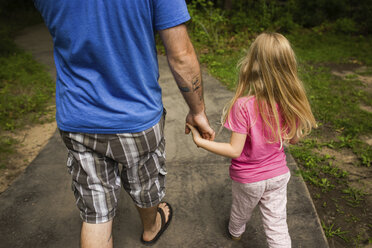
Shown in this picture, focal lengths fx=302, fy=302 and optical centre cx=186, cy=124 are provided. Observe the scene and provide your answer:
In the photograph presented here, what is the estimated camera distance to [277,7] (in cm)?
757

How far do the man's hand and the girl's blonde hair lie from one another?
14cm

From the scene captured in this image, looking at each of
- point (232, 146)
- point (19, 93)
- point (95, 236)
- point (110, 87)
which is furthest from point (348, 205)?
point (19, 93)

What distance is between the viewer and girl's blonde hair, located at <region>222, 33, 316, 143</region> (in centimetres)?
150

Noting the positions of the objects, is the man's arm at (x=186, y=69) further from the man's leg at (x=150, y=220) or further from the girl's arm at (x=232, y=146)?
the man's leg at (x=150, y=220)

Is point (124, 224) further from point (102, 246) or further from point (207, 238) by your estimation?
point (102, 246)

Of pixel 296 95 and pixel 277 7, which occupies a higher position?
pixel 296 95

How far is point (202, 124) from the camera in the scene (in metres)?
1.64

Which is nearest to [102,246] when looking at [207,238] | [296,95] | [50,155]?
[207,238]

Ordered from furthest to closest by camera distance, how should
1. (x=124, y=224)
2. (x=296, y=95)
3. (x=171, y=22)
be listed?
(x=124, y=224)
(x=296, y=95)
(x=171, y=22)

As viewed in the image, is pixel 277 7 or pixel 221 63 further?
pixel 277 7

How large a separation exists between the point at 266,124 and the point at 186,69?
1.62ft

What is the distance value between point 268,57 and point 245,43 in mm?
5102

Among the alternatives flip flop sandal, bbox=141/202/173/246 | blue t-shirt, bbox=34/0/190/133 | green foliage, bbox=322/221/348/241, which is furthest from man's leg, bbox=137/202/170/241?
green foliage, bbox=322/221/348/241

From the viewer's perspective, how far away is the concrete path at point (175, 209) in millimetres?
2043
